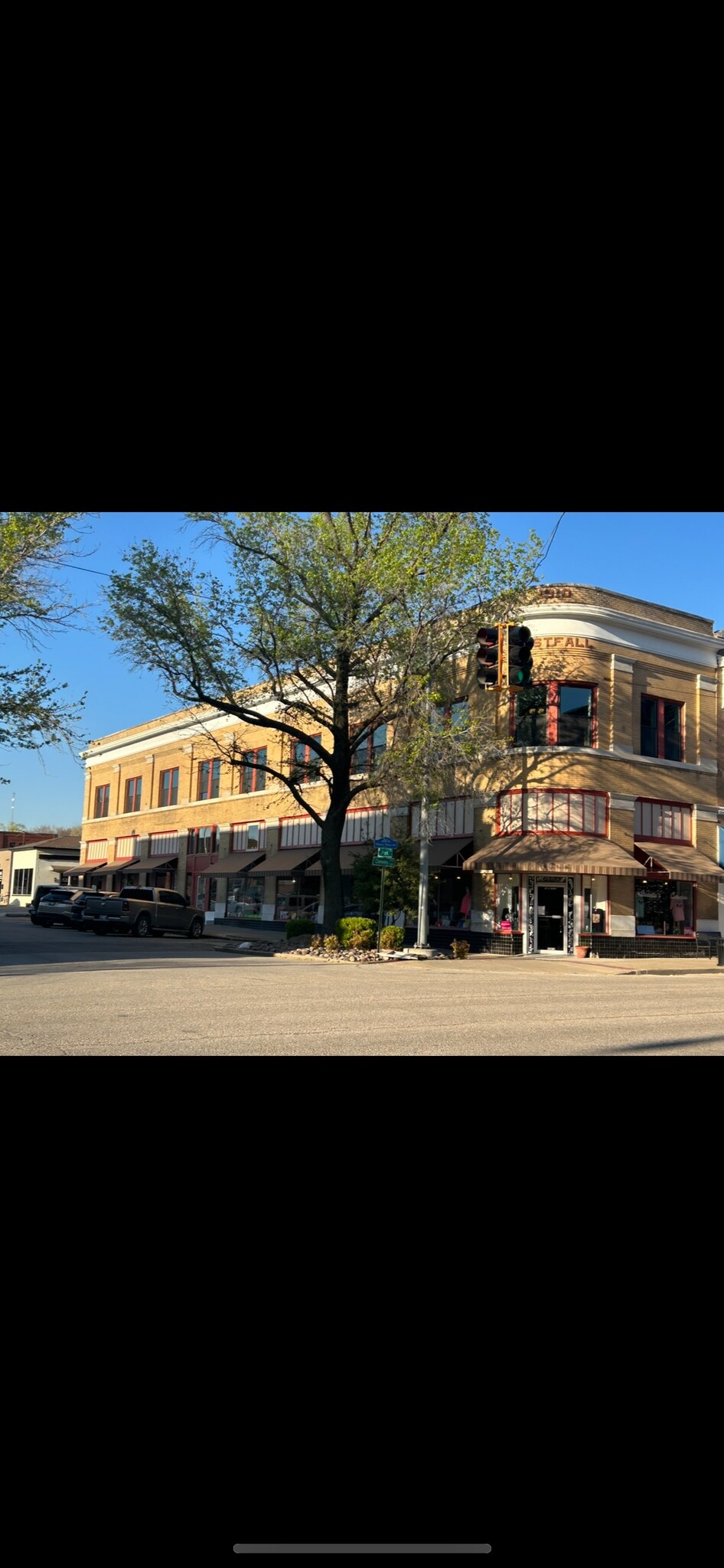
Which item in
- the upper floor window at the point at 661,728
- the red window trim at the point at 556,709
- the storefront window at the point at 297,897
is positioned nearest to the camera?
the red window trim at the point at 556,709

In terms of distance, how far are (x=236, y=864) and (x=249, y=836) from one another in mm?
1423

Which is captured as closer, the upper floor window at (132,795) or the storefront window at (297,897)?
the storefront window at (297,897)

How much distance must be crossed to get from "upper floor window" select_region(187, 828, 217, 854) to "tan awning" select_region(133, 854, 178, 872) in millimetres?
1418

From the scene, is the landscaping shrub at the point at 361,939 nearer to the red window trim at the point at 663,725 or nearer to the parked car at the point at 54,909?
the red window trim at the point at 663,725

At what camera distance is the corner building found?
99.5ft

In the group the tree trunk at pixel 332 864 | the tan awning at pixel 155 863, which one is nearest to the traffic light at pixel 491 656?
the tree trunk at pixel 332 864

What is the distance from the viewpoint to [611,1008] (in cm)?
1590

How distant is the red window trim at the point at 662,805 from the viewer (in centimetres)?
3197

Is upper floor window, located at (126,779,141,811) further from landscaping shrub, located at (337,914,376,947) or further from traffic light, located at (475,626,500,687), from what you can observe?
traffic light, located at (475,626,500,687)

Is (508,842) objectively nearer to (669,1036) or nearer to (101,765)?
(669,1036)

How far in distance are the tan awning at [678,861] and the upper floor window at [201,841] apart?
69.5 feet

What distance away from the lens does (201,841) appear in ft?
162

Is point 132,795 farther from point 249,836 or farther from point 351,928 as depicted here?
point 351,928
